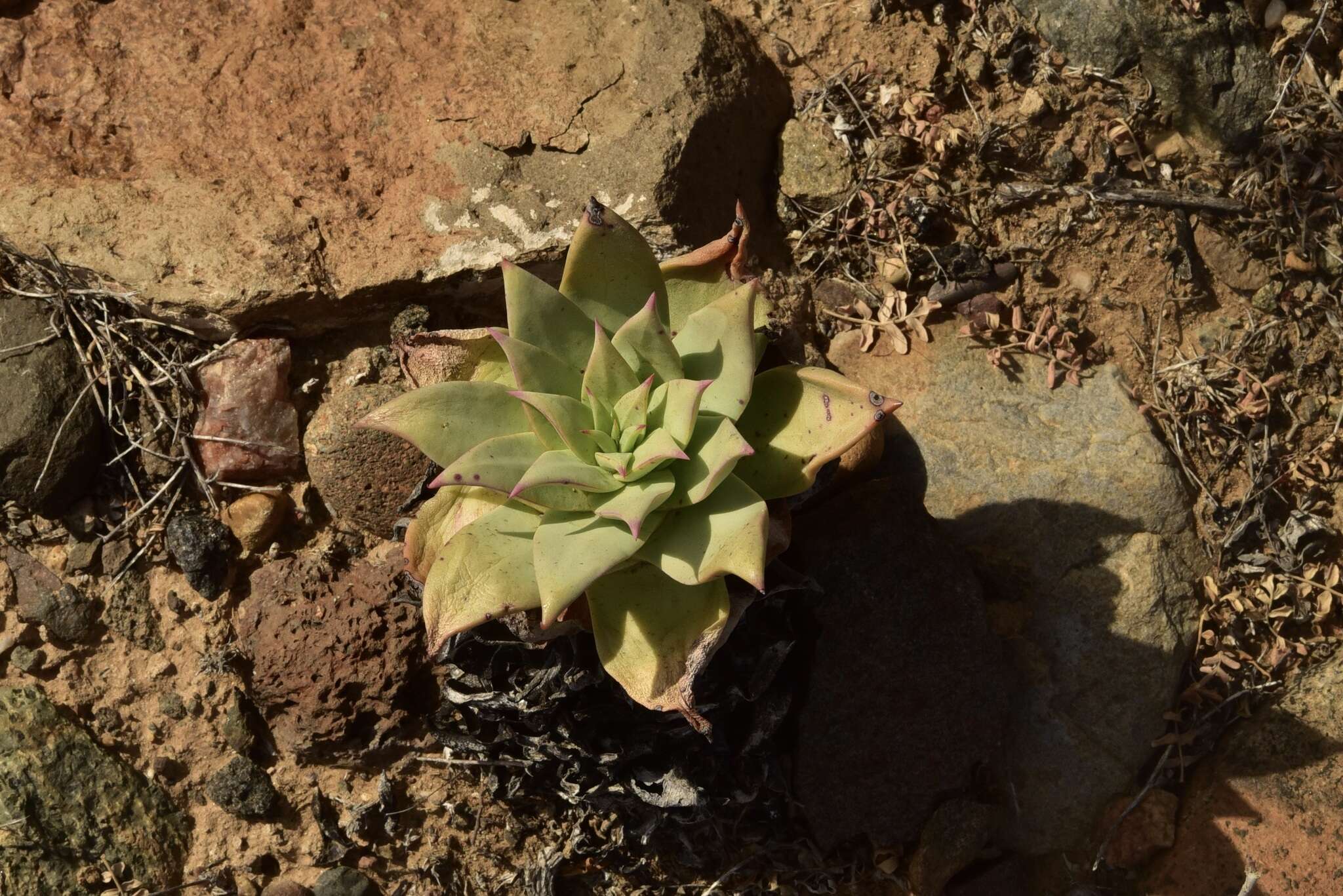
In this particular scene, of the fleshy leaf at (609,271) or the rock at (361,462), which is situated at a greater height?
the fleshy leaf at (609,271)

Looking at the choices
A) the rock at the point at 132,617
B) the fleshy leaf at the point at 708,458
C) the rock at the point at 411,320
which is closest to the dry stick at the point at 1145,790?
the fleshy leaf at the point at 708,458

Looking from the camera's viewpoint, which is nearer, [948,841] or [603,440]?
[603,440]

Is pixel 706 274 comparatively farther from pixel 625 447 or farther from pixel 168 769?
pixel 168 769

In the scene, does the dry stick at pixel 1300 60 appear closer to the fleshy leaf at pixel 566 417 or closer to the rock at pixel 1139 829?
the rock at pixel 1139 829

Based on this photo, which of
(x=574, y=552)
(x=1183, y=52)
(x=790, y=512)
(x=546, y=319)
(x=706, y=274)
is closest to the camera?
(x=574, y=552)

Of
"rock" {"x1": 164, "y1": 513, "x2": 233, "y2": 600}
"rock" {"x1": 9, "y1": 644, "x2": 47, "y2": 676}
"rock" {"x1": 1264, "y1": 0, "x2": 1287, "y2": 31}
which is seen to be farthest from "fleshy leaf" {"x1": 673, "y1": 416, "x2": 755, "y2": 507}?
"rock" {"x1": 1264, "y1": 0, "x2": 1287, "y2": 31}

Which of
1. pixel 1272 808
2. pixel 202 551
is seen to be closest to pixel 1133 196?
pixel 1272 808
